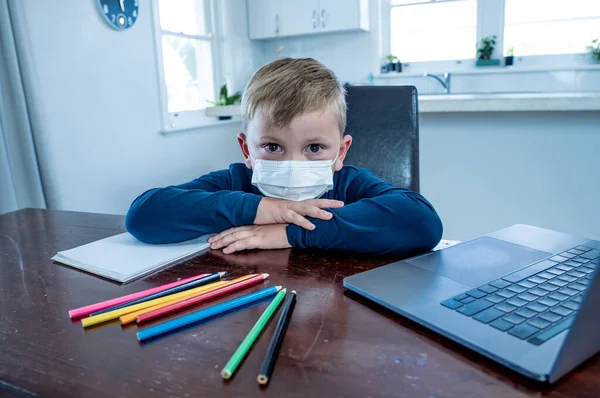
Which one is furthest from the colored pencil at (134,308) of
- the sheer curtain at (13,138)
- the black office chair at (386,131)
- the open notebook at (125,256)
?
the sheer curtain at (13,138)

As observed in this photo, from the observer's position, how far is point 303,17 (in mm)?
3646

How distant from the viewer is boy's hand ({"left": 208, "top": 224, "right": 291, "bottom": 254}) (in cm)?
79

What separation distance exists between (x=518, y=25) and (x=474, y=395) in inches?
143

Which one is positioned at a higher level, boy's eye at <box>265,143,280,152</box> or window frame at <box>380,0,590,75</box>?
window frame at <box>380,0,590,75</box>

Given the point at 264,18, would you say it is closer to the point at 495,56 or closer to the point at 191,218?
the point at 495,56

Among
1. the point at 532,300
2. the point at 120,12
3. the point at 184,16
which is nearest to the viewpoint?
the point at 532,300

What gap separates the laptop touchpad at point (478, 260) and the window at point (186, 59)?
2571 millimetres

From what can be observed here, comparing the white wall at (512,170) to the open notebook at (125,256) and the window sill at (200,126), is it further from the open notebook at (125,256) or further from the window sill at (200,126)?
the open notebook at (125,256)

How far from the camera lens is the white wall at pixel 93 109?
209 centimetres

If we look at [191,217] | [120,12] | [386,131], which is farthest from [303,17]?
[191,217]

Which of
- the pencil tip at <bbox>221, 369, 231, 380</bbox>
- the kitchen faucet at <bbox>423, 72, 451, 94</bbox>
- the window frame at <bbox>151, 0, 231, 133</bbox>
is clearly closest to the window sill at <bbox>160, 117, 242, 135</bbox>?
the window frame at <bbox>151, 0, 231, 133</bbox>

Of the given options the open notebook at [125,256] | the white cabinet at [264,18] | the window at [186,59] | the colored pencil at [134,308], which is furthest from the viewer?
the white cabinet at [264,18]

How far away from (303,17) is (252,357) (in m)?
3.57

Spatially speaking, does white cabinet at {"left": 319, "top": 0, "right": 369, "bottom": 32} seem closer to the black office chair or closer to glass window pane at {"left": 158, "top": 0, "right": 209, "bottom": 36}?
glass window pane at {"left": 158, "top": 0, "right": 209, "bottom": 36}
